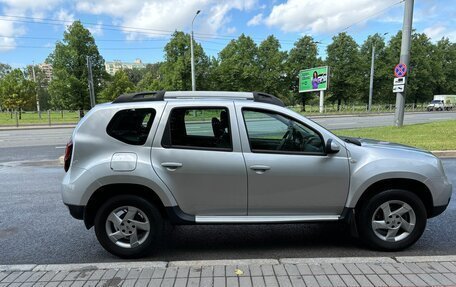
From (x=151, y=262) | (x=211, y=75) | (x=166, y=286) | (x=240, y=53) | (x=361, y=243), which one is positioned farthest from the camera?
(x=240, y=53)

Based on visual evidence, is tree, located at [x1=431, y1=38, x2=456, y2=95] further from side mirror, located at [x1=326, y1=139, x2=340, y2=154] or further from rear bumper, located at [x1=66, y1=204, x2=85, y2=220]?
rear bumper, located at [x1=66, y1=204, x2=85, y2=220]

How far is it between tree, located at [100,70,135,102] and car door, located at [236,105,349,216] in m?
39.3

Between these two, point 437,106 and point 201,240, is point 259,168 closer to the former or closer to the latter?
point 201,240

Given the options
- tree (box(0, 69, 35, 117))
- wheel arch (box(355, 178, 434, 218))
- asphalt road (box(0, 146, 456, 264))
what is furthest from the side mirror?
tree (box(0, 69, 35, 117))

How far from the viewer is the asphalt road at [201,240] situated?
3861 mm

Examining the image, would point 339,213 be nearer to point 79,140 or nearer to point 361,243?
point 361,243

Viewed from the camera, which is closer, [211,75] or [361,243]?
[361,243]

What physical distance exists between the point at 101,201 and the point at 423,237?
3.84 meters

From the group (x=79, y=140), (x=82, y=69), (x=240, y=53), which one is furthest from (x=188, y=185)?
(x=240, y=53)

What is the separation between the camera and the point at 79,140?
366cm

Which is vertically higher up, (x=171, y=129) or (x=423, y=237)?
(x=171, y=129)

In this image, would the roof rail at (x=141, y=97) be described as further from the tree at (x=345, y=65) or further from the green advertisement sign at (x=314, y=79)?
the tree at (x=345, y=65)

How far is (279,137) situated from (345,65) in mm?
53839

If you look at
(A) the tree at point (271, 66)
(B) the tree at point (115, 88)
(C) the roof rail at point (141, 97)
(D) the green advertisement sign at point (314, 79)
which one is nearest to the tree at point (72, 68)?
→ (B) the tree at point (115, 88)
